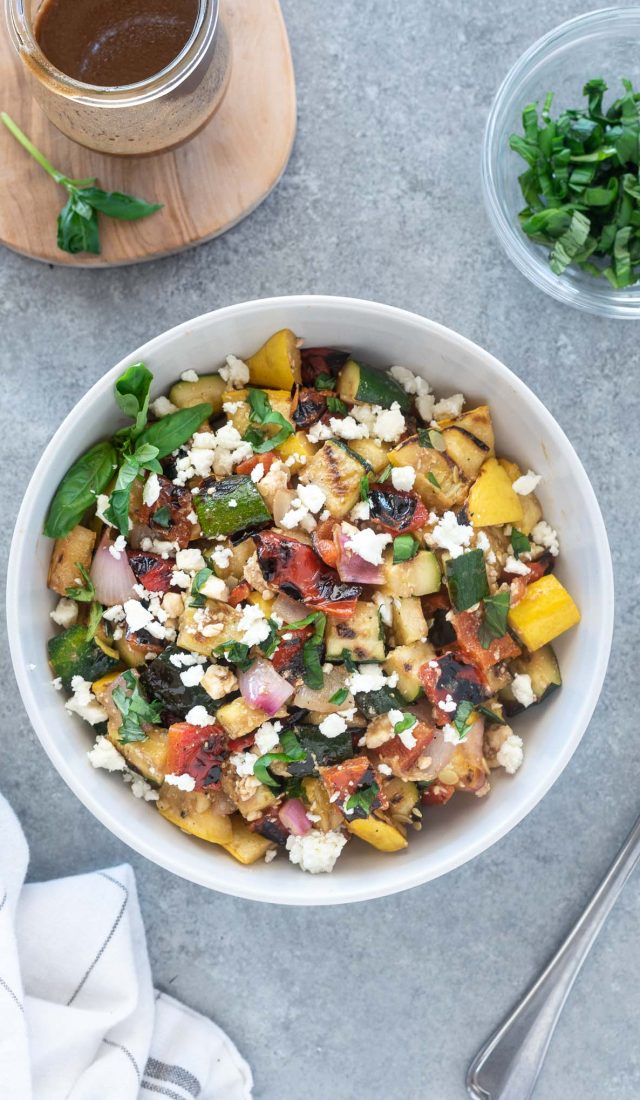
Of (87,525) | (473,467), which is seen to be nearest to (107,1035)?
(87,525)

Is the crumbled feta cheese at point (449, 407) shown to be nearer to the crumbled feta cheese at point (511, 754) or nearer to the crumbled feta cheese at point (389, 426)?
the crumbled feta cheese at point (389, 426)

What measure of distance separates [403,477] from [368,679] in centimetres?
42

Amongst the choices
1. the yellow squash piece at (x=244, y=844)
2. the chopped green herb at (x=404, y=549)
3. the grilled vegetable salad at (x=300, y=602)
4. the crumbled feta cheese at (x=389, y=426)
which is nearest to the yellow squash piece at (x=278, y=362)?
the grilled vegetable salad at (x=300, y=602)

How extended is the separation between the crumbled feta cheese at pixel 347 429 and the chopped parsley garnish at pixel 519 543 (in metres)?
0.40

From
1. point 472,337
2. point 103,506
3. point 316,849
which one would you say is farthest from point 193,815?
point 472,337

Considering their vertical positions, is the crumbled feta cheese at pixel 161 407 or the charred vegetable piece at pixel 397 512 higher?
the crumbled feta cheese at pixel 161 407

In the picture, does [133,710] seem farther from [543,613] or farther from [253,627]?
[543,613]

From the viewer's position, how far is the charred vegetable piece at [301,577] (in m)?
1.91

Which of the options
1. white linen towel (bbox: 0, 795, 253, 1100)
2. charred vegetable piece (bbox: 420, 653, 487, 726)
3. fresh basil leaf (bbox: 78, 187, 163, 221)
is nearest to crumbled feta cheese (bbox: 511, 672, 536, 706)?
charred vegetable piece (bbox: 420, 653, 487, 726)

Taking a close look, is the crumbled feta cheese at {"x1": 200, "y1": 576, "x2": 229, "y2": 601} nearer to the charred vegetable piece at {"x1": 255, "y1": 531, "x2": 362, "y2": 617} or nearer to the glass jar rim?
the charred vegetable piece at {"x1": 255, "y1": 531, "x2": 362, "y2": 617}

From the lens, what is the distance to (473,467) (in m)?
2.06

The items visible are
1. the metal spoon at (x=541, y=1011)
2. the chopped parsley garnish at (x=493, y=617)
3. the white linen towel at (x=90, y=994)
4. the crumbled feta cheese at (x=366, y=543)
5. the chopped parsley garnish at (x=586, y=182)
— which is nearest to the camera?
the crumbled feta cheese at (x=366, y=543)

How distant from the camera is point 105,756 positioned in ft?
6.67

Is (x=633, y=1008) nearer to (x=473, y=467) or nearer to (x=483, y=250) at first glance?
(x=473, y=467)
